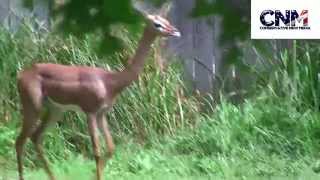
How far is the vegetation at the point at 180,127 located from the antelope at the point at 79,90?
30cm

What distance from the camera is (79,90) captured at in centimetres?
705

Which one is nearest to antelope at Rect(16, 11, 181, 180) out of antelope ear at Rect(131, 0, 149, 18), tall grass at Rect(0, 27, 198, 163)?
tall grass at Rect(0, 27, 198, 163)

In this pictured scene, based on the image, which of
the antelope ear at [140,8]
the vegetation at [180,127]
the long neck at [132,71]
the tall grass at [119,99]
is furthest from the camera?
the tall grass at [119,99]

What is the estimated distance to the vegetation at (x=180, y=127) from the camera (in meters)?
7.55

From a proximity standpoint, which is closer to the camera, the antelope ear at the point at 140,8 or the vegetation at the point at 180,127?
the antelope ear at the point at 140,8

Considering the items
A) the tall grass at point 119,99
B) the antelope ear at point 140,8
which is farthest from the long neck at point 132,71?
the antelope ear at point 140,8

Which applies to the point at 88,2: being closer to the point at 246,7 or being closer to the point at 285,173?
the point at 246,7

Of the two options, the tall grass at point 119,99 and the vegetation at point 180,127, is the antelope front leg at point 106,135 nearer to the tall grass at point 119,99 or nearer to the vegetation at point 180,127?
the vegetation at point 180,127

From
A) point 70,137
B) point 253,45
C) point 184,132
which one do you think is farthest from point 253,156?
point 253,45

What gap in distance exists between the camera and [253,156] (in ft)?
25.1

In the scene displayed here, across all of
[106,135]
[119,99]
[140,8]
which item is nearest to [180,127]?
[119,99]

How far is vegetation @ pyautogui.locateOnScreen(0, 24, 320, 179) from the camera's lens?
24.8 feet

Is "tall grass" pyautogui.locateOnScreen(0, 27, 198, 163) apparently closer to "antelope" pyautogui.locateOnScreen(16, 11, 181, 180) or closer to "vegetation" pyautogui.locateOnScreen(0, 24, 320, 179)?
"vegetation" pyautogui.locateOnScreen(0, 24, 320, 179)

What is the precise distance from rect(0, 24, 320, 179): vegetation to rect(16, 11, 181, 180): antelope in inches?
11.8
